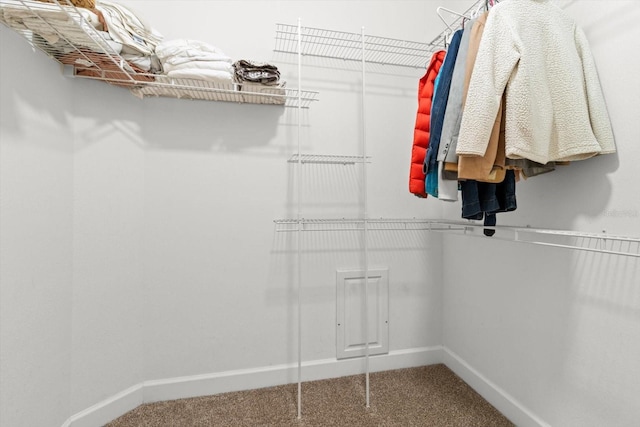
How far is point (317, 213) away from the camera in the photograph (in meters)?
1.85

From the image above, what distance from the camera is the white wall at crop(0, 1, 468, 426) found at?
1.17 metres

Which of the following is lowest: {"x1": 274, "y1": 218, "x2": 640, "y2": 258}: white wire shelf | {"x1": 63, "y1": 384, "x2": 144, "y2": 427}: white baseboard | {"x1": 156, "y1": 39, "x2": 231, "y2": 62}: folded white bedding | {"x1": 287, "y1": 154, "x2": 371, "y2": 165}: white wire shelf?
{"x1": 63, "y1": 384, "x2": 144, "y2": 427}: white baseboard

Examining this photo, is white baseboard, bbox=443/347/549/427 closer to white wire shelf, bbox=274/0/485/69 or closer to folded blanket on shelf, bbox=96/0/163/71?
white wire shelf, bbox=274/0/485/69

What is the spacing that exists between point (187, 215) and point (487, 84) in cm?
148

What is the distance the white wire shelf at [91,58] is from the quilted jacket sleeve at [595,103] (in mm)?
1161

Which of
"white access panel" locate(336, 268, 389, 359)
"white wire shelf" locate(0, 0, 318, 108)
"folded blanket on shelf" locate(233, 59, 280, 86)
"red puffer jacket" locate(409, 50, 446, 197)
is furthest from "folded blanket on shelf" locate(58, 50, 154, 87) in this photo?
"white access panel" locate(336, 268, 389, 359)

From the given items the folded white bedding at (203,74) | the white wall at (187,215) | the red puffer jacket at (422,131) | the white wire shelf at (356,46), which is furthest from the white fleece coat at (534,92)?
the folded white bedding at (203,74)

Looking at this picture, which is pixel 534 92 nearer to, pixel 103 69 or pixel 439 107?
pixel 439 107

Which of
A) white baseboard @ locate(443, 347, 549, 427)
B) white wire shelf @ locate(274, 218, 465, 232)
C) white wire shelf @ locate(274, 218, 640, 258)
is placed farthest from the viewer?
white wire shelf @ locate(274, 218, 465, 232)

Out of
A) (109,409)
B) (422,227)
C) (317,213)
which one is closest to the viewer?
(109,409)

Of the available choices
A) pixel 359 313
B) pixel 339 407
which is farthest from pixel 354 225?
pixel 339 407

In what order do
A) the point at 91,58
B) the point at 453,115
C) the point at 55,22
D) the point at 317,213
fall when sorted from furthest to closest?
the point at 317,213 < the point at 91,58 < the point at 453,115 < the point at 55,22

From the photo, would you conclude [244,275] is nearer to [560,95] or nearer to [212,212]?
[212,212]

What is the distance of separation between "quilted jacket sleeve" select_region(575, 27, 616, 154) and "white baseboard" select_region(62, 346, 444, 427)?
1.50 metres
